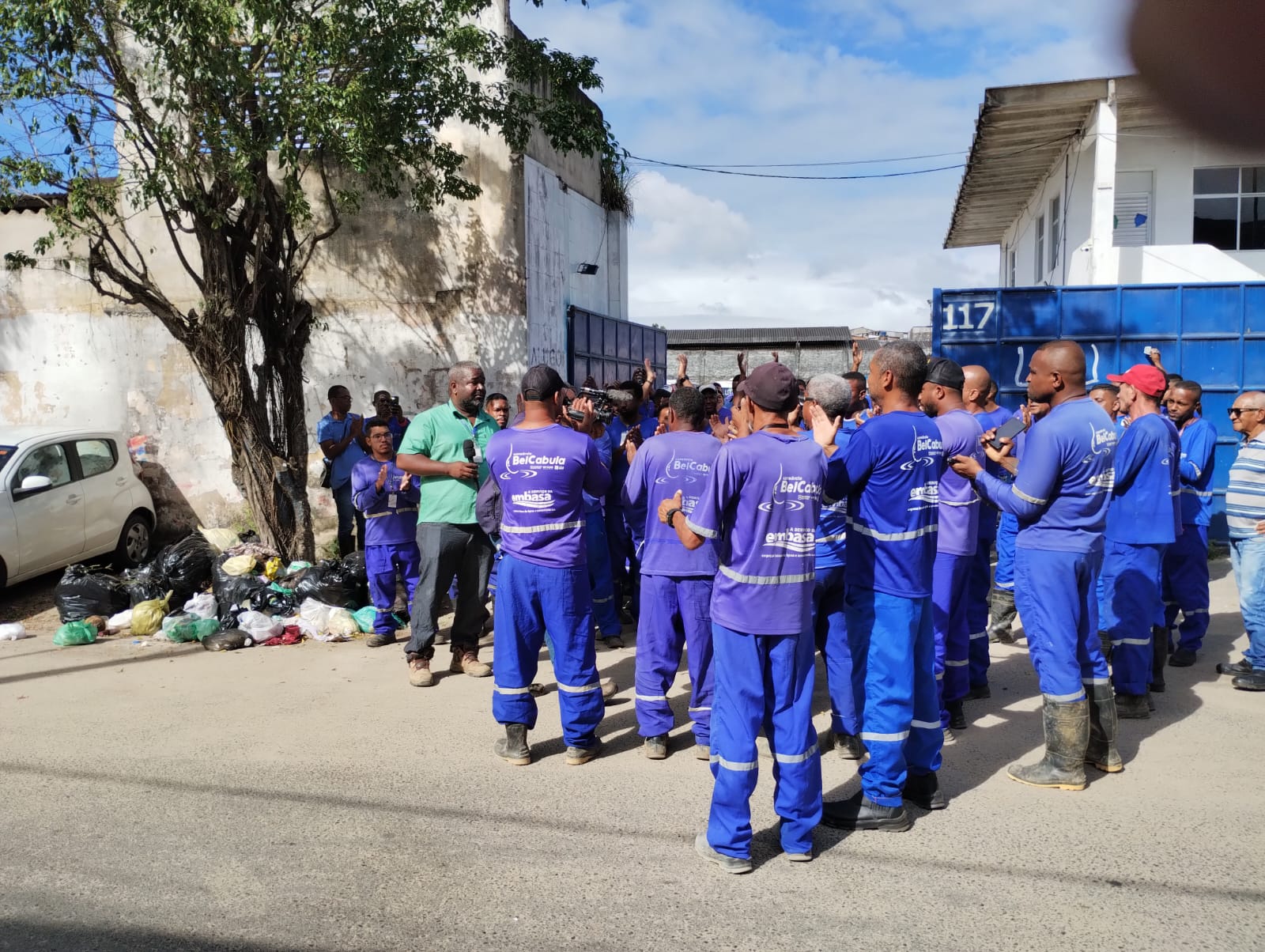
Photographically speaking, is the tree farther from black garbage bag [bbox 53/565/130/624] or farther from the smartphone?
the smartphone

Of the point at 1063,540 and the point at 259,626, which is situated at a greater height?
the point at 1063,540

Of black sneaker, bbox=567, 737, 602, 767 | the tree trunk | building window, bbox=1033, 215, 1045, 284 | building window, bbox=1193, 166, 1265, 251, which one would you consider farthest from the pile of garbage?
building window, bbox=1033, 215, 1045, 284

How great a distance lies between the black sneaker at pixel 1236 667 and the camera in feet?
21.3

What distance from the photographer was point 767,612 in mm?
3969

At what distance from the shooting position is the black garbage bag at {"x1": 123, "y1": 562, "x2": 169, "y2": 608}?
880 cm

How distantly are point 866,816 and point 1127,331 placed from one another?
30.5ft

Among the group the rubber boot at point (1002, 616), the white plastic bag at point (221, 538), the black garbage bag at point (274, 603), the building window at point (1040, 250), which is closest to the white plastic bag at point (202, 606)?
the black garbage bag at point (274, 603)

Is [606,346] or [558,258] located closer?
[558,258]

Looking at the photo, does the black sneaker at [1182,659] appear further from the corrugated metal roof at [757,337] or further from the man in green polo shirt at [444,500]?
the corrugated metal roof at [757,337]

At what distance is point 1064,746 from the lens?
4.73m

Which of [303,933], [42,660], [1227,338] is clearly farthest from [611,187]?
[303,933]

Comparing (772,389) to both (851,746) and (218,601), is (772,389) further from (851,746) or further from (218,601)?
(218,601)

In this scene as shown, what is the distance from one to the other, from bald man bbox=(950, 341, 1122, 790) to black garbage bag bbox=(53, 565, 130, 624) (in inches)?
287

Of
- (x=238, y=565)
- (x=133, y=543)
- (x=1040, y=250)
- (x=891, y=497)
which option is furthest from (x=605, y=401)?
(x=1040, y=250)
